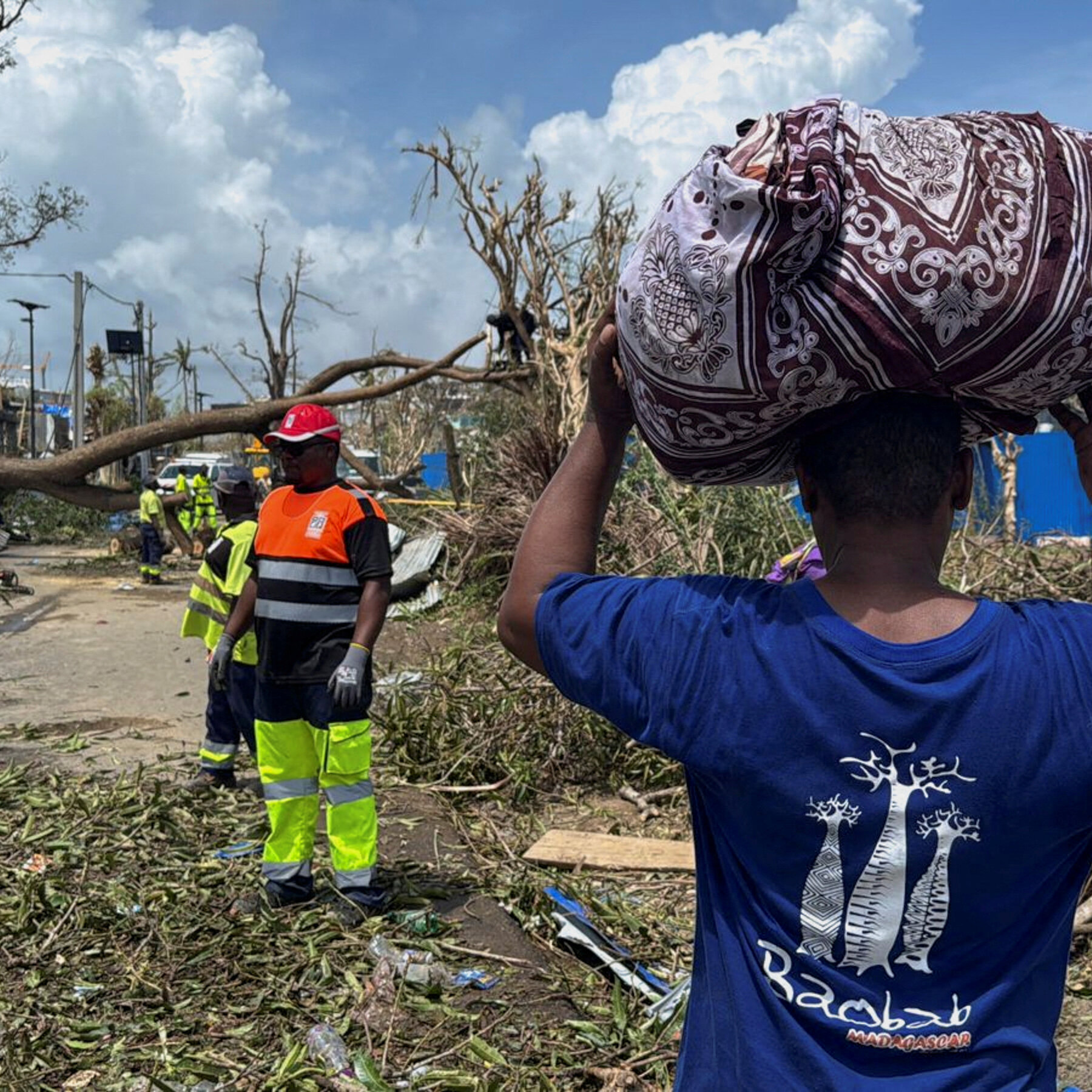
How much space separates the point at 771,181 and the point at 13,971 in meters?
3.80

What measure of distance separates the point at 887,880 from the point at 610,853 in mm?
3814

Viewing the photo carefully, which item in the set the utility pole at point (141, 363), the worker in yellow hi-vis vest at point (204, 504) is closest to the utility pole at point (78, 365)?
the utility pole at point (141, 363)

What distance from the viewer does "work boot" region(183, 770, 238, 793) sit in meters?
5.72

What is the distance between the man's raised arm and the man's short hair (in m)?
0.29

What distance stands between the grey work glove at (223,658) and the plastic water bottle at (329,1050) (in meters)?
2.29

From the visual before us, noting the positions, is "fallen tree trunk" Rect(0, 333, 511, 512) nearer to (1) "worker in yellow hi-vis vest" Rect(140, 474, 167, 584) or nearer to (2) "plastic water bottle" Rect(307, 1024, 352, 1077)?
(1) "worker in yellow hi-vis vest" Rect(140, 474, 167, 584)

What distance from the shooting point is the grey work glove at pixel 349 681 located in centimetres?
416

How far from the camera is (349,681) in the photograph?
4.16 m

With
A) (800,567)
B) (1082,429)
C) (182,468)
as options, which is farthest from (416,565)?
(182,468)

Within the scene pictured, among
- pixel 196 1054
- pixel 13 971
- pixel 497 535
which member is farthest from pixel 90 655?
pixel 196 1054

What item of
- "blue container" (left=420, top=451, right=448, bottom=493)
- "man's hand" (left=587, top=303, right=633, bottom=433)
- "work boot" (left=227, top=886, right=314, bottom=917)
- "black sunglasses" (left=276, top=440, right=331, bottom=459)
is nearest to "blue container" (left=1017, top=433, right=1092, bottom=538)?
"black sunglasses" (left=276, top=440, right=331, bottom=459)

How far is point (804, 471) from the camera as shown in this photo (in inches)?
51.3

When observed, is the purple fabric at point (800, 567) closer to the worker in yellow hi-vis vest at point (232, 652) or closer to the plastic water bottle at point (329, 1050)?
the plastic water bottle at point (329, 1050)

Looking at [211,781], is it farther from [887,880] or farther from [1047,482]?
[1047,482]
